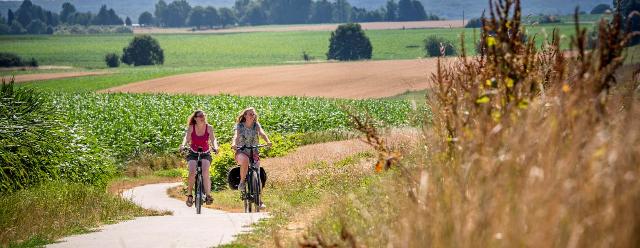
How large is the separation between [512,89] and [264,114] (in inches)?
1599

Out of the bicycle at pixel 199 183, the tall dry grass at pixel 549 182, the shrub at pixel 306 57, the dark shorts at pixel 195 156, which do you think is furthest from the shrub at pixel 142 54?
the tall dry grass at pixel 549 182

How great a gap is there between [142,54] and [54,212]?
138 m

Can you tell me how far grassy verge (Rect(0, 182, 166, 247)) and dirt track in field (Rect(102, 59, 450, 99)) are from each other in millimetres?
51151

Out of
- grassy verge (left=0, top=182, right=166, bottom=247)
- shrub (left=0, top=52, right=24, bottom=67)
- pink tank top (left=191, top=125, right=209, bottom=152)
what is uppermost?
pink tank top (left=191, top=125, right=209, bottom=152)

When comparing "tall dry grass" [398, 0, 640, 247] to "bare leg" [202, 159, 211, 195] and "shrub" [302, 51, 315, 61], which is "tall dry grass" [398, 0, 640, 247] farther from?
"shrub" [302, 51, 315, 61]

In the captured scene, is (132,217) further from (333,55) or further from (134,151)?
(333,55)

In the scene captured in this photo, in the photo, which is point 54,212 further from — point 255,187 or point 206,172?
point 255,187

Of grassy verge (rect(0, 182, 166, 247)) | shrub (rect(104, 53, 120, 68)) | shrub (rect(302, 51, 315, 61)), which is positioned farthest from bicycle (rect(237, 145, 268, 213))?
shrub (rect(104, 53, 120, 68))

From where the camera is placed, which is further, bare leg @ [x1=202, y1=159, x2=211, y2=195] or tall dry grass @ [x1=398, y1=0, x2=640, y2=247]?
bare leg @ [x1=202, y1=159, x2=211, y2=195]

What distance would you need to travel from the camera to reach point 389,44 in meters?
165

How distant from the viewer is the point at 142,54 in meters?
152

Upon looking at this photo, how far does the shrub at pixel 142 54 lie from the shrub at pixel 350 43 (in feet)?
104

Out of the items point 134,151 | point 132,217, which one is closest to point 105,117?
point 134,151

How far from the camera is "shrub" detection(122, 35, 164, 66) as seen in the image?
151 metres
